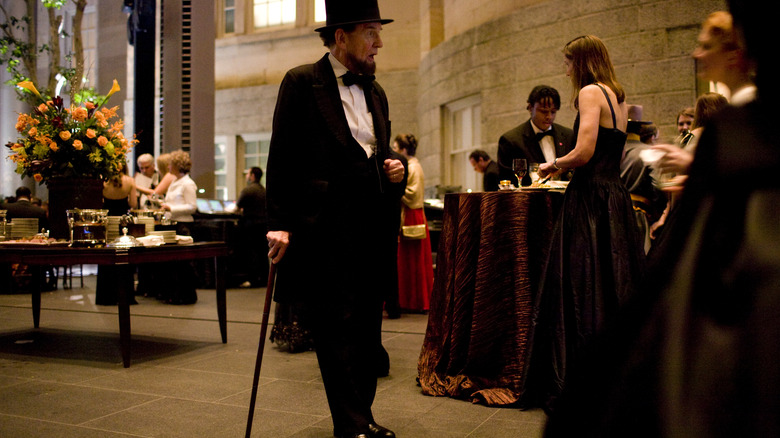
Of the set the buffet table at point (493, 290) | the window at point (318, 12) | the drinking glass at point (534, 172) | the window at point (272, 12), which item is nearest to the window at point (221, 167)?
the window at point (272, 12)

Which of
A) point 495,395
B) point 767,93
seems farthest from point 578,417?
point 495,395

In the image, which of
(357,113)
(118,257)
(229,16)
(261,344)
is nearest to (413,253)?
(118,257)

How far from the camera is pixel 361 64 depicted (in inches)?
109

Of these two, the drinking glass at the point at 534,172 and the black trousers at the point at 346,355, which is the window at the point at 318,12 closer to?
the drinking glass at the point at 534,172

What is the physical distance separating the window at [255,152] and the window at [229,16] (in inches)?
112

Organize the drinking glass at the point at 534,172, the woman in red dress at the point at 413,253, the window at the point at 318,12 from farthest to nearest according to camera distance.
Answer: the window at the point at 318,12 → the woman in red dress at the point at 413,253 → the drinking glass at the point at 534,172

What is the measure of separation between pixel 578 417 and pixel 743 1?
61cm

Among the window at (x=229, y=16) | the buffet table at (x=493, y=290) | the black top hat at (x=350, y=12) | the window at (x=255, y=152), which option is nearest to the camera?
the black top hat at (x=350, y=12)

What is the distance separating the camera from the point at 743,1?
0.84m

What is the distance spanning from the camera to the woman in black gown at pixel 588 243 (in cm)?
306

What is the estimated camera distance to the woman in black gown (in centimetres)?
306

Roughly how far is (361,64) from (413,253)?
3.88m

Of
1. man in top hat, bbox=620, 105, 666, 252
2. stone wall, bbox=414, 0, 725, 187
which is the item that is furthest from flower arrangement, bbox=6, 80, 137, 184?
stone wall, bbox=414, 0, 725, 187

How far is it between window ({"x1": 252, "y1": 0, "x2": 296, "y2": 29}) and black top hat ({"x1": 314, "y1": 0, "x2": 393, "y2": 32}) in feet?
42.7
